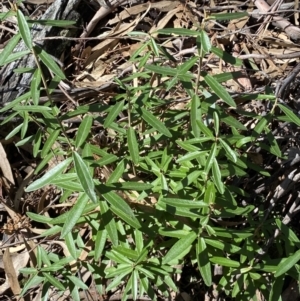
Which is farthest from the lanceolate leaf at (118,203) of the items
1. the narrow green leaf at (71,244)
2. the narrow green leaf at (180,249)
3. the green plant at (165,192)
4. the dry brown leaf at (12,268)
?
the dry brown leaf at (12,268)

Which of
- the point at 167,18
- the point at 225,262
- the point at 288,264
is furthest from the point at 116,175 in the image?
the point at 167,18

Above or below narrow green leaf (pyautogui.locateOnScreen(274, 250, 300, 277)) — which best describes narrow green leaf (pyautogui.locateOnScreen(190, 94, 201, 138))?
above

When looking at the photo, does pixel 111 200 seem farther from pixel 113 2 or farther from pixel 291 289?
pixel 113 2

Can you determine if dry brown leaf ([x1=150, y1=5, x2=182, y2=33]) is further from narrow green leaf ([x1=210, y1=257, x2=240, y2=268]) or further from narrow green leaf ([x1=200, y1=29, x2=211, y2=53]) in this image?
narrow green leaf ([x1=210, y1=257, x2=240, y2=268])

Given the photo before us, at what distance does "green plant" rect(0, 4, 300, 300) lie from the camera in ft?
5.99

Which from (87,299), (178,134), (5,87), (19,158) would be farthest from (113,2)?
(87,299)

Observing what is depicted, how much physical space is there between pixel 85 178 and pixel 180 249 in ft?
1.63

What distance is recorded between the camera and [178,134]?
Answer: 2162 mm

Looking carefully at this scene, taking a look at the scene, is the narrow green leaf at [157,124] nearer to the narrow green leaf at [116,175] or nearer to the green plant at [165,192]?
the green plant at [165,192]

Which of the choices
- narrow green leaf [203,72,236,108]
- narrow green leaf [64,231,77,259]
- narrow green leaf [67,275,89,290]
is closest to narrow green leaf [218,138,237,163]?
narrow green leaf [203,72,236,108]

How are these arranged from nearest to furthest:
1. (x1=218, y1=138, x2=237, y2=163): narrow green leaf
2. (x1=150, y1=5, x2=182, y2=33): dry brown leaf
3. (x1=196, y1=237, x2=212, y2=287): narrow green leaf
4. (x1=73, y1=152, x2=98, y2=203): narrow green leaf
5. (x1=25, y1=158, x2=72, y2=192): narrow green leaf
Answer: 1. (x1=73, y1=152, x2=98, y2=203): narrow green leaf
2. (x1=25, y1=158, x2=72, y2=192): narrow green leaf
3. (x1=218, y1=138, x2=237, y2=163): narrow green leaf
4. (x1=196, y1=237, x2=212, y2=287): narrow green leaf
5. (x1=150, y1=5, x2=182, y2=33): dry brown leaf

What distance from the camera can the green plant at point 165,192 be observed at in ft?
5.99

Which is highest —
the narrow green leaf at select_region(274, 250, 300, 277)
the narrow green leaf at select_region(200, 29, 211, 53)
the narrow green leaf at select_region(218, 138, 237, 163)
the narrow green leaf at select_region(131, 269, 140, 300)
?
the narrow green leaf at select_region(200, 29, 211, 53)

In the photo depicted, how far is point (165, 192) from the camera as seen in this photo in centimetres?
199
